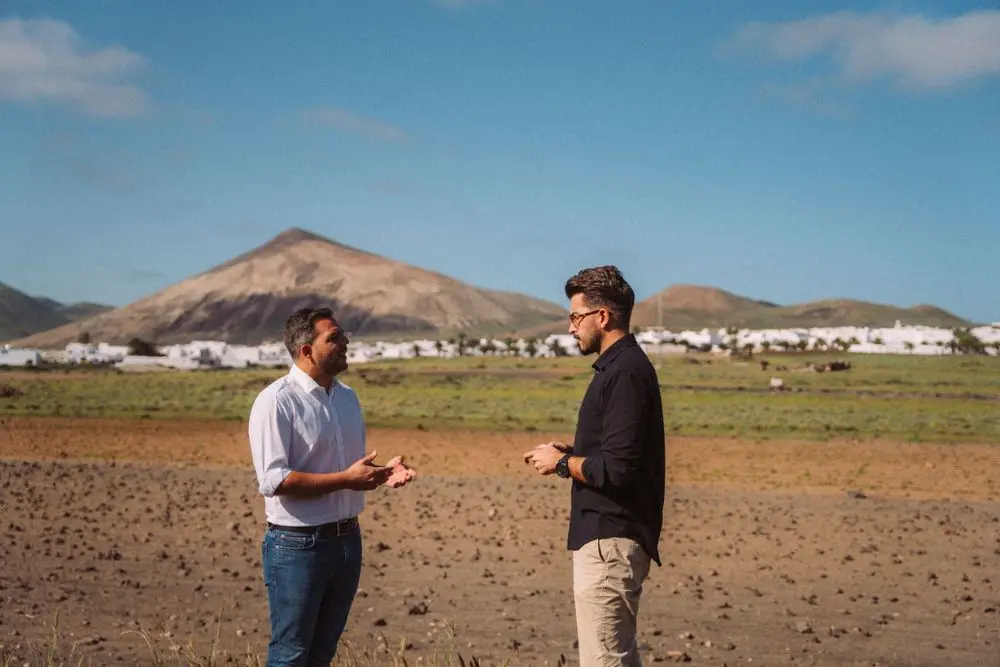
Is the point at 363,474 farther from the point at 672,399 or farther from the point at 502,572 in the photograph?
the point at 672,399

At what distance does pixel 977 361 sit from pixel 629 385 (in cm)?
6777

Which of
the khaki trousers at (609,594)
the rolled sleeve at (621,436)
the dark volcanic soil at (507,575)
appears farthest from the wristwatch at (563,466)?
the dark volcanic soil at (507,575)

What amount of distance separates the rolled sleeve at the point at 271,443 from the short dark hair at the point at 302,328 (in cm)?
26

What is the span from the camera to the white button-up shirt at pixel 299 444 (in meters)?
4.45

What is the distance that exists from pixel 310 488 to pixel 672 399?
124 ft

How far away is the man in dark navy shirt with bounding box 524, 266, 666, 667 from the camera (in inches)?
168

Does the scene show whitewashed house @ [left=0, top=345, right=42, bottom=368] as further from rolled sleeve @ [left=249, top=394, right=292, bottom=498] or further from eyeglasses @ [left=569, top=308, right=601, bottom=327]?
eyeglasses @ [left=569, top=308, right=601, bottom=327]

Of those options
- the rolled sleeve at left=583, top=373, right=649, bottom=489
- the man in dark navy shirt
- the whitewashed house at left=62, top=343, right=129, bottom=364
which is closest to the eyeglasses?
the man in dark navy shirt

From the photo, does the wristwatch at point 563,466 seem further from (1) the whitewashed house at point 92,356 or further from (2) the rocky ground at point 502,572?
(1) the whitewashed house at point 92,356

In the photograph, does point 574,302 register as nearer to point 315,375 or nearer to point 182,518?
point 315,375

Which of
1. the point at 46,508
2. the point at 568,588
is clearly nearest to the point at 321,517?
the point at 568,588

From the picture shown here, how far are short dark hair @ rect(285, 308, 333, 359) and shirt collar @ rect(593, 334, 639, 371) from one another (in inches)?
43.5

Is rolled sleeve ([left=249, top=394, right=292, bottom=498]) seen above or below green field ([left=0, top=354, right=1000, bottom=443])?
above

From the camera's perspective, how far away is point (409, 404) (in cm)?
3966
